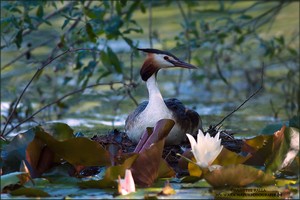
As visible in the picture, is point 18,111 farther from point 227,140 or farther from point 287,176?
point 287,176

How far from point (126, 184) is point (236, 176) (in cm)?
50

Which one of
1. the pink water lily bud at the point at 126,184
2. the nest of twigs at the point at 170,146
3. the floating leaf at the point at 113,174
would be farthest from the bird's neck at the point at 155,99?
the pink water lily bud at the point at 126,184

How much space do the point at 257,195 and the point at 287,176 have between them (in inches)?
17.2

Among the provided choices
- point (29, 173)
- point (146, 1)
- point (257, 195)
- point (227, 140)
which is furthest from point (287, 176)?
point (146, 1)

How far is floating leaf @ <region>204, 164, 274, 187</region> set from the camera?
393 centimetres

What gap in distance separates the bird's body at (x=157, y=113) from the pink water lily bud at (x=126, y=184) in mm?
1231

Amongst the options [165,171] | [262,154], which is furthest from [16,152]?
[262,154]

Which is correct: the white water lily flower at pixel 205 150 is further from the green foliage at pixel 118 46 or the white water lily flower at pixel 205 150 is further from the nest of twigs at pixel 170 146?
the green foliage at pixel 118 46

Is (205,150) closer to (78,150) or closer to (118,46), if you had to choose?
(78,150)

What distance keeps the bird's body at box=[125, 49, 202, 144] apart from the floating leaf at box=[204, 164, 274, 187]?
1096 mm

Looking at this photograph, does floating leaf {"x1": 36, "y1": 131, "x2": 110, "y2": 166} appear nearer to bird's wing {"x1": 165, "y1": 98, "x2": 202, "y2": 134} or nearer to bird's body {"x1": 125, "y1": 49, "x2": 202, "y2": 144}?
bird's body {"x1": 125, "y1": 49, "x2": 202, "y2": 144}

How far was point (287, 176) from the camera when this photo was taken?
424 centimetres

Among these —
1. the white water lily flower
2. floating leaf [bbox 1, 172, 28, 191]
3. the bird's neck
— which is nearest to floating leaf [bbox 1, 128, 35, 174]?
floating leaf [bbox 1, 172, 28, 191]

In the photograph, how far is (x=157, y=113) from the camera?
520 cm
